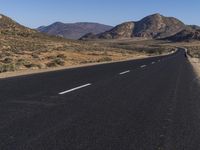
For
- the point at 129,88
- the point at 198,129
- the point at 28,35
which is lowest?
the point at 28,35

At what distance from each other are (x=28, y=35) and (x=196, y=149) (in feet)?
392

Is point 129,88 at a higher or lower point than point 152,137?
lower

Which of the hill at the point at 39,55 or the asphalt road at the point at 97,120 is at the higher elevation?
the asphalt road at the point at 97,120

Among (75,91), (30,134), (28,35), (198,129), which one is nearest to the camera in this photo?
(30,134)

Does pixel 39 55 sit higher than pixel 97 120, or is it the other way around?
pixel 97 120

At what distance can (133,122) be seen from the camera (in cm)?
868

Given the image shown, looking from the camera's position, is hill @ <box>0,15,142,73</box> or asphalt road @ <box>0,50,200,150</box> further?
hill @ <box>0,15,142,73</box>

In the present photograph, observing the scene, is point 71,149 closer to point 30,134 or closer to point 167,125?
point 30,134

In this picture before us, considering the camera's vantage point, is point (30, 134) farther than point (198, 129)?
No

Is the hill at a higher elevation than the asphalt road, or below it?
below

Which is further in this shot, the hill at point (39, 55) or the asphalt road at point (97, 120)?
the hill at point (39, 55)

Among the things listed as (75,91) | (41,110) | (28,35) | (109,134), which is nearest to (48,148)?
(109,134)

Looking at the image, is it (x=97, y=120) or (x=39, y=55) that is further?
(x=39, y=55)

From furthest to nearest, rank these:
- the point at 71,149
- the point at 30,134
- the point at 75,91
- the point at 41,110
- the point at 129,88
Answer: the point at 129,88 → the point at 75,91 → the point at 41,110 → the point at 30,134 → the point at 71,149
